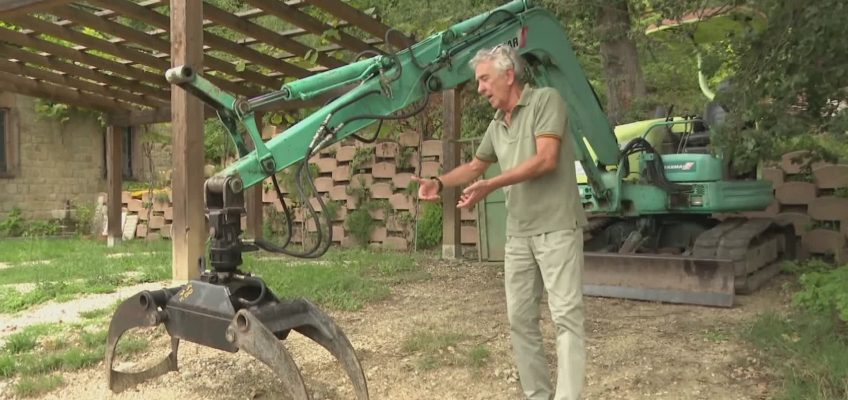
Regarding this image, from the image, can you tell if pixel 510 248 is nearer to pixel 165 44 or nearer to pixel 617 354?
pixel 617 354

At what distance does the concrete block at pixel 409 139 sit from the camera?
10633 millimetres

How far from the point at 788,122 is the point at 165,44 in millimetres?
7274

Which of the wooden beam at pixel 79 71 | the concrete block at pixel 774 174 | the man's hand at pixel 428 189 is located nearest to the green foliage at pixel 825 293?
the man's hand at pixel 428 189

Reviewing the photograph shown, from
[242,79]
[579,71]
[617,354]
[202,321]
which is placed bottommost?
[617,354]

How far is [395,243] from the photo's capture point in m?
10.7

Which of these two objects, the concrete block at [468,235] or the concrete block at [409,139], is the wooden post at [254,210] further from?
the concrete block at [468,235]

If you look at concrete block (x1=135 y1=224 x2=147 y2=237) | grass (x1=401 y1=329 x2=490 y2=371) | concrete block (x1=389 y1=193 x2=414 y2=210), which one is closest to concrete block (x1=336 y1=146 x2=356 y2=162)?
concrete block (x1=389 y1=193 x2=414 y2=210)

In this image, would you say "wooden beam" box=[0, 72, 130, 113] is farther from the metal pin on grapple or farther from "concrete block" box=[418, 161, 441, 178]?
the metal pin on grapple

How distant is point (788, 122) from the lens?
4.54 metres

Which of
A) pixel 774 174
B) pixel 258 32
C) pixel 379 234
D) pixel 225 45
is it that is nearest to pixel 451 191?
pixel 379 234

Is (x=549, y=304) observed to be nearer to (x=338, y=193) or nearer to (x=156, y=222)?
(x=338, y=193)

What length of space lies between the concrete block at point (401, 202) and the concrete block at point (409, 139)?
727 millimetres

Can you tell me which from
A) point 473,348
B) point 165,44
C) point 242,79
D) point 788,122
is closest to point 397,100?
point 473,348

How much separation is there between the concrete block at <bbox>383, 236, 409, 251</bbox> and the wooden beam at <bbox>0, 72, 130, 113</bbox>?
5.32 meters
